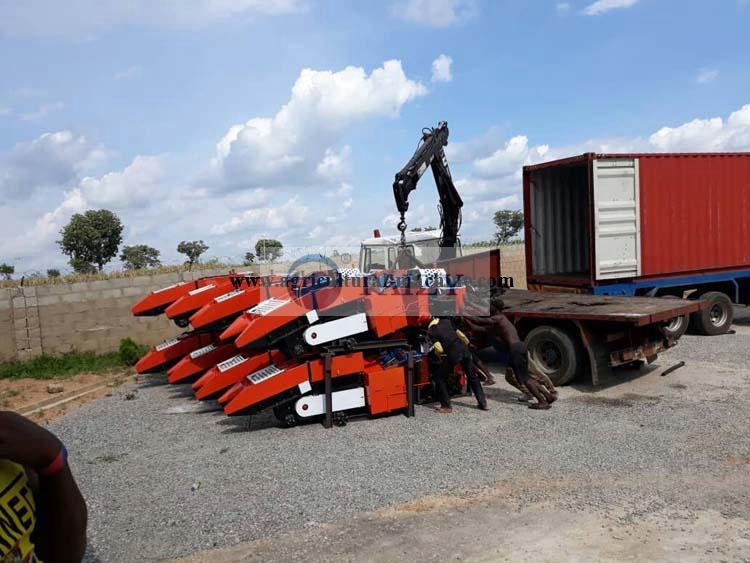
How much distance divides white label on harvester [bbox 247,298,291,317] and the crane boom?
4274 mm

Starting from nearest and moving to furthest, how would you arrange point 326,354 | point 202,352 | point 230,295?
point 326,354, point 230,295, point 202,352

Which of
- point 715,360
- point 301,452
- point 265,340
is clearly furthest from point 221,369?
point 715,360

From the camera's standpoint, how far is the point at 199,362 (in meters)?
8.57

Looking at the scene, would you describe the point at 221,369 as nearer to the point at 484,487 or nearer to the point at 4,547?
the point at 484,487

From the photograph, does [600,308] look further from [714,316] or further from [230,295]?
[230,295]

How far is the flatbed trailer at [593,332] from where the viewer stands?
782cm

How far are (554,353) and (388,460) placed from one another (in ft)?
12.1

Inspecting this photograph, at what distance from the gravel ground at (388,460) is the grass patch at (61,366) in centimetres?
397

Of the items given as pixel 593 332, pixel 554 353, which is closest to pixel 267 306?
pixel 554 353

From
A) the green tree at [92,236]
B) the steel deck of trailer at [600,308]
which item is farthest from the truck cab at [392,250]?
the green tree at [92,236]

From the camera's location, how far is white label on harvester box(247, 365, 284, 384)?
6.66m

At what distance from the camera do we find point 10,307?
12.4 metres

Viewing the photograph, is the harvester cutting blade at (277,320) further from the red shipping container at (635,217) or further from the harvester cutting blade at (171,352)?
the red shipping container at (635,217)

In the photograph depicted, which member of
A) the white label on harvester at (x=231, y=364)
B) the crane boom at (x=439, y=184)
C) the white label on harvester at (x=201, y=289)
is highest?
the crane boom at (x=439, y=184)
